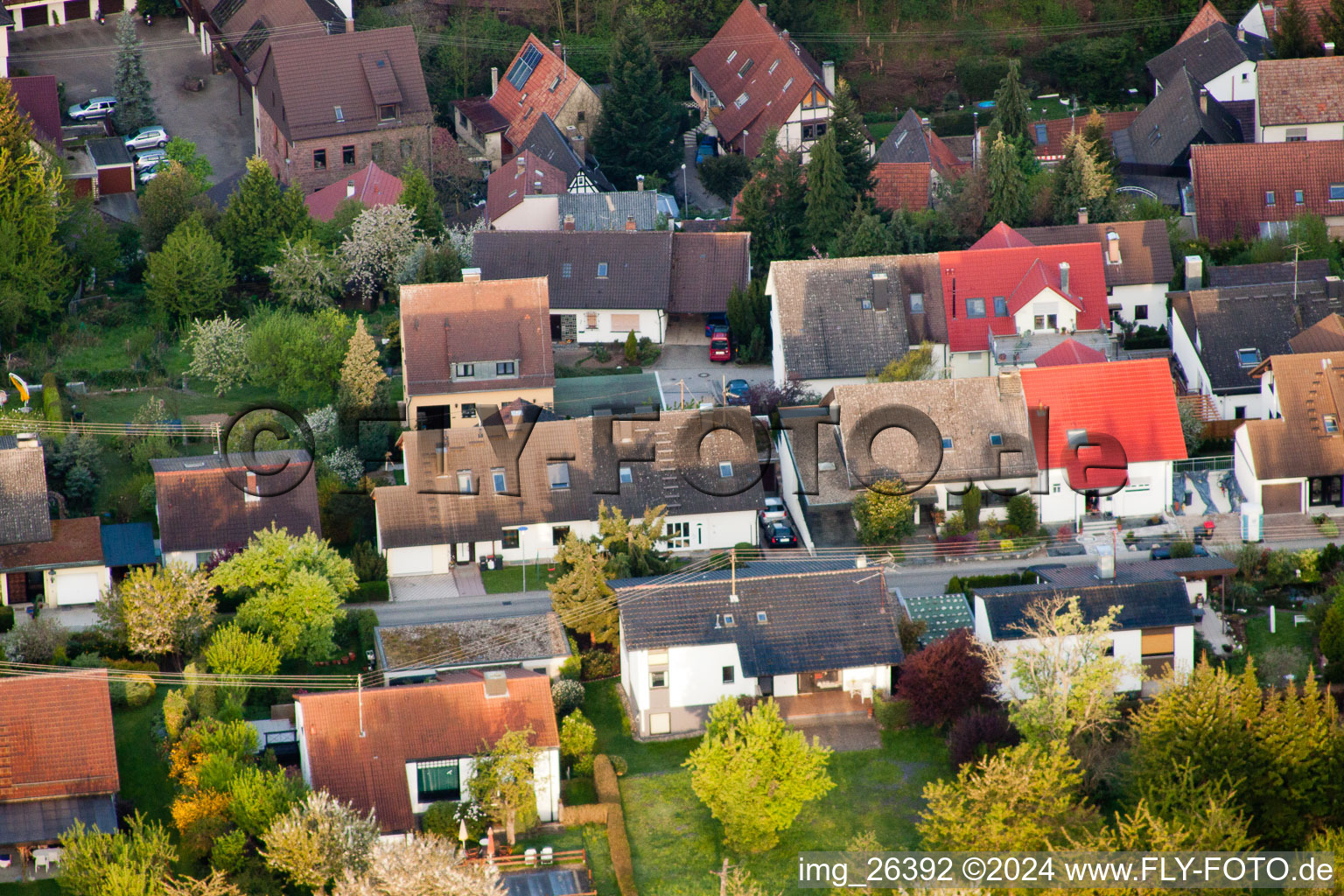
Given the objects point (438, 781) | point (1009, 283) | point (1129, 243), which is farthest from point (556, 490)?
point (1129, 243)

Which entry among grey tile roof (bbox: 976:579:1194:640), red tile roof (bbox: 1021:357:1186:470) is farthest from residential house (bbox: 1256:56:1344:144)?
grey tile roof (bbox: 976:579:1194:640)

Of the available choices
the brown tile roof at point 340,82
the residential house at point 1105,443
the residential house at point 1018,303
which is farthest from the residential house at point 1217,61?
the brown tile roof at point 340,82

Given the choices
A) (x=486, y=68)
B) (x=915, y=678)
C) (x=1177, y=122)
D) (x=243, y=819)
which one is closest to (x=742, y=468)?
(x=915, y=678)

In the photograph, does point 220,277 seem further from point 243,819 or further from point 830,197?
point 243,819

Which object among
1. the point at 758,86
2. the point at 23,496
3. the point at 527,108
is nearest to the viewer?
the point at 23,496

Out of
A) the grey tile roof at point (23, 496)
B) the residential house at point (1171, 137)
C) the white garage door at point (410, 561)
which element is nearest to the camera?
the grey tile roof at point (23, 496)

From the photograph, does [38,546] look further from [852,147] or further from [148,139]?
[852,147]

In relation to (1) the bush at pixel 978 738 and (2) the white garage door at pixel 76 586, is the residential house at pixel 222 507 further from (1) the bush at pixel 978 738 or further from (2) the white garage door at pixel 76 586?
(1) the bush at pixel 978 738
